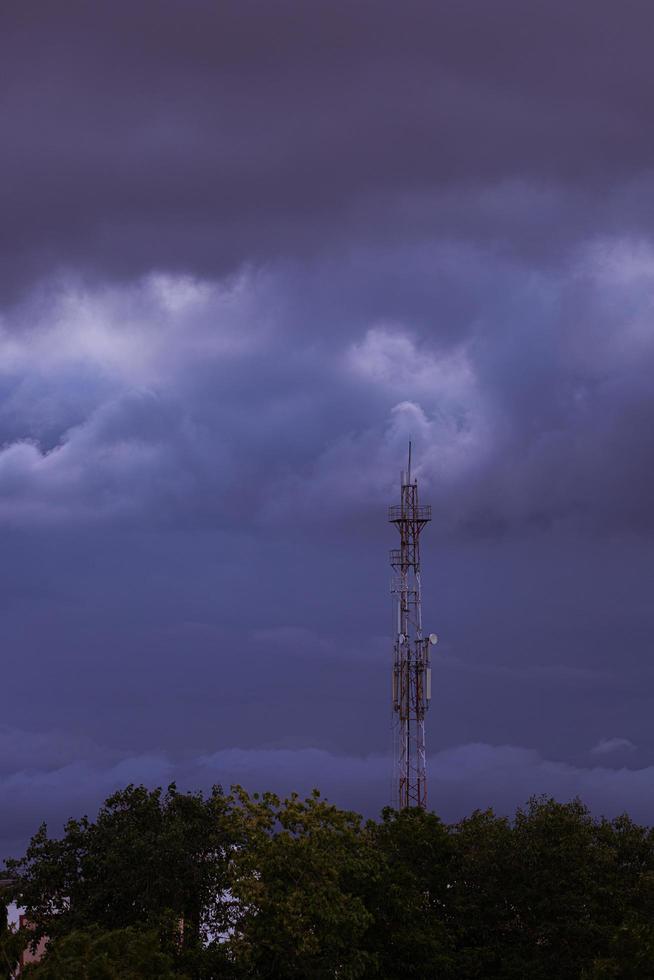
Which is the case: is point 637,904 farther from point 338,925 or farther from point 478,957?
point 338,925

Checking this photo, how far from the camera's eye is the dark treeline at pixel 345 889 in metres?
56.1

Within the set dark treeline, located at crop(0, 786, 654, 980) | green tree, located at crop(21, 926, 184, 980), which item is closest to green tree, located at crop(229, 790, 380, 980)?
dark treeline, located at crop(0, 786, 654, 980)

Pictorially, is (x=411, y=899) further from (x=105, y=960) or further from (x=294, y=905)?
(x=105, y=960)

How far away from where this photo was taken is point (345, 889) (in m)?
61.1

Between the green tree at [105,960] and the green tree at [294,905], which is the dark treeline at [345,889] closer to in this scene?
the green tree at [294,905]

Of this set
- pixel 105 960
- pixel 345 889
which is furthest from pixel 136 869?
pixel 105 960

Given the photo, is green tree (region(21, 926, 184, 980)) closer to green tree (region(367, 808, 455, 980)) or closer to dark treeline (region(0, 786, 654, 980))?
dark treeline (region(0, 786, 654, 980))

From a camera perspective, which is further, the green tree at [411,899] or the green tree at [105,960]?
the green tree at [411,899]

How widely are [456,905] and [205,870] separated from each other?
12905 mm

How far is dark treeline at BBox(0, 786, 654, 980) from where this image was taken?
56.1 meters

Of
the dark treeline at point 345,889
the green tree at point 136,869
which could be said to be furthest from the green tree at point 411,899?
the green tree at point 136,869

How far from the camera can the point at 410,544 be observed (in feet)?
264

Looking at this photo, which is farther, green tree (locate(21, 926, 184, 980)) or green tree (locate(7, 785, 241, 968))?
green tree (locate(7, 785, 241, 968))

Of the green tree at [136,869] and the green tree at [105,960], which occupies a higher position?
the green tree at [136,869]
